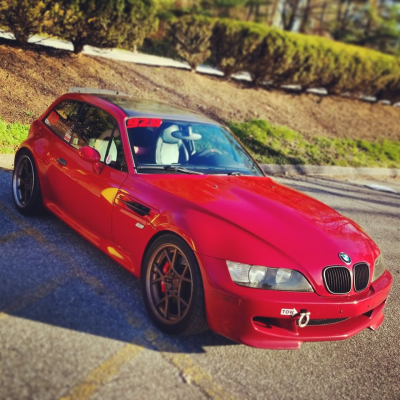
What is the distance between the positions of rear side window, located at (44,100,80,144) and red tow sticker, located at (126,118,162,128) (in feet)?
2.57

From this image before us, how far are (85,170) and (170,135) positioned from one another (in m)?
0.82

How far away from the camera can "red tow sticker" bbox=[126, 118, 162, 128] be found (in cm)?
412

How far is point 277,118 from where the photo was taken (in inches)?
530

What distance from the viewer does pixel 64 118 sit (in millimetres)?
4824

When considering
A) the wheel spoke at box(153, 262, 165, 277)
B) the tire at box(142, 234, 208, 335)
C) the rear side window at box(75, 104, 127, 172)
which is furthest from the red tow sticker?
the wheel spoke at box(153, 262, 165, 277)

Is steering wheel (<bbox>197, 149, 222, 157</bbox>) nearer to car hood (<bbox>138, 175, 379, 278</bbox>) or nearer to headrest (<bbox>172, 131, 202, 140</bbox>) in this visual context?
headrest (<bbox>172, 131, 202, 140</bbox>)

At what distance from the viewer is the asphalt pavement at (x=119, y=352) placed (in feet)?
8.86

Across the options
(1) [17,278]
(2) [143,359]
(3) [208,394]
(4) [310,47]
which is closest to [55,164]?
(1) [17,278]

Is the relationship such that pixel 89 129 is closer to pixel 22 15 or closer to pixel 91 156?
pixel 91 156

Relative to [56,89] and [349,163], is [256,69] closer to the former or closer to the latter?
[349,163]

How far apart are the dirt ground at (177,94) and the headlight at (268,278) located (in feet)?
20.9

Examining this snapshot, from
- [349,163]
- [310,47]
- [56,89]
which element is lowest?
[349,163]

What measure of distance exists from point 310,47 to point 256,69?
7.00 feet

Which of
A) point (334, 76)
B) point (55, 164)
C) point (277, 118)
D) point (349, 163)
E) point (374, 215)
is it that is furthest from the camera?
point (334, 76)
